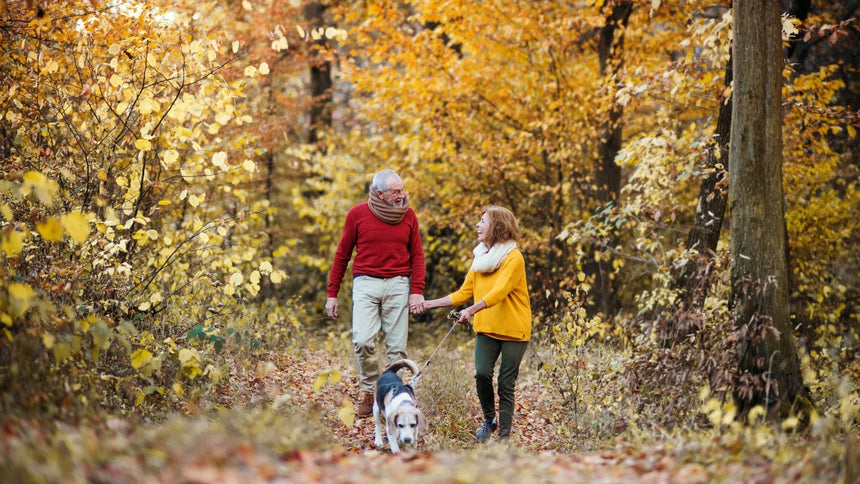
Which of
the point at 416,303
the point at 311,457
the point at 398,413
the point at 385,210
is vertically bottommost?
the point at 398,413

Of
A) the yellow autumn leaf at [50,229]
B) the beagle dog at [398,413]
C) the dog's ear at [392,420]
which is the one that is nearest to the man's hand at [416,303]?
the beagle dog at [398,413]

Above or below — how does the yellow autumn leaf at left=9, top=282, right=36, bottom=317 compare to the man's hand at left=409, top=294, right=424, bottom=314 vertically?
above

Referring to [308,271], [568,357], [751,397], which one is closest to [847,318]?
[568,357]

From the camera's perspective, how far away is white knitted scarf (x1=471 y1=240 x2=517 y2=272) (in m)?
A: 6.05

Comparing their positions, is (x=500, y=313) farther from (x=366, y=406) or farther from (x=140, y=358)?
(x=140, y=358)

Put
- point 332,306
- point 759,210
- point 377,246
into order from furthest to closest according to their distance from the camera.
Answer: point 332,306
point 377,246
point 759,210

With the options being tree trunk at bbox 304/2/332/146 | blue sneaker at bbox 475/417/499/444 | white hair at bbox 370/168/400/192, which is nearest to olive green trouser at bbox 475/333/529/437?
blue sneaker at bbox 475/417/499/444

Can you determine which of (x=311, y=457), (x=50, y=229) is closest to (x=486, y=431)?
(x=311, y=457)

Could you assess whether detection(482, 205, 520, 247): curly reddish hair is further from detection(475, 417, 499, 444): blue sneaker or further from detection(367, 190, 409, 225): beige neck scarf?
detection(475, 417, 499, 444): blue sneaker

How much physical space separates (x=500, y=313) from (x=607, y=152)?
6608mm

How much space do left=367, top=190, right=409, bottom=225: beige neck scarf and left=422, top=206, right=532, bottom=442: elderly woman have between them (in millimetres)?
809

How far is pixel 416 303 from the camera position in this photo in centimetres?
664

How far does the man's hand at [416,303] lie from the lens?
6591mm

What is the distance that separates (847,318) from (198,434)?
11.4 meters
